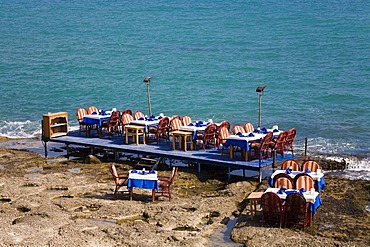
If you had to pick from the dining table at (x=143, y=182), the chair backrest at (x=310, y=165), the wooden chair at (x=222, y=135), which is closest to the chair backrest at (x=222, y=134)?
the wooden chair at (x=222, y=135)

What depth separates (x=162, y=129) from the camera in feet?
75.7

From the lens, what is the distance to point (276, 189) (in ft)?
54.1

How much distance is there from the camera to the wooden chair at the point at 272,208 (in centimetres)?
1579

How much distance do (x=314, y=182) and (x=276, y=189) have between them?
5.48 feet

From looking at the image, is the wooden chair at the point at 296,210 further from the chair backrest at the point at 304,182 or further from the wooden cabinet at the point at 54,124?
the wooden cabinet at the point at 54,124

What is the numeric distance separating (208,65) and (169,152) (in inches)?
1212

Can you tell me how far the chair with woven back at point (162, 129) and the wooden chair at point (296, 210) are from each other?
7.96m

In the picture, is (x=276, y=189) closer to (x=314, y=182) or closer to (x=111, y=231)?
(x=314, y=182)

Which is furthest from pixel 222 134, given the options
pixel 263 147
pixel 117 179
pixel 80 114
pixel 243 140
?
pixel 80 114

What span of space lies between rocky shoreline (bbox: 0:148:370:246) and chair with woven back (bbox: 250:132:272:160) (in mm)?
1078

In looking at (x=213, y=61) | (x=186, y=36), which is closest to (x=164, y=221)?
(x=213, y=61)

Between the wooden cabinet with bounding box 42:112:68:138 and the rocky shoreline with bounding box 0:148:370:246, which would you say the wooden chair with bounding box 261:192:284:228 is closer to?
the rocky shoreline with bounding box 0:148:370:246

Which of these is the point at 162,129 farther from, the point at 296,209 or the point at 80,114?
the point at 296,209

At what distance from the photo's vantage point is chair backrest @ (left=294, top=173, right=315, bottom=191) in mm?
16891
